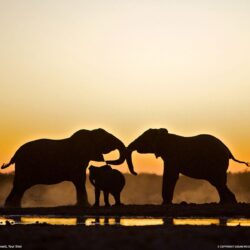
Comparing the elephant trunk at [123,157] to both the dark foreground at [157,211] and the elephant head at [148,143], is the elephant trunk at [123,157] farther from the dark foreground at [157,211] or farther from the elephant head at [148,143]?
the dark foreground at [157,211]

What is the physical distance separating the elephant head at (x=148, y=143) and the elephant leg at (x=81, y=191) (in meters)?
3.12

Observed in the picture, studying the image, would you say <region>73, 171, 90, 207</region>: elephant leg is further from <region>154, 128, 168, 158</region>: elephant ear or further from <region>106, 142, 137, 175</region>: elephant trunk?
<region>154, 128, 168, 158</region>: elephant ear

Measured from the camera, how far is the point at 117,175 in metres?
43.1

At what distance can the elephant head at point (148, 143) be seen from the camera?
1794 inches

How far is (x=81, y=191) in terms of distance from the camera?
1719 inches

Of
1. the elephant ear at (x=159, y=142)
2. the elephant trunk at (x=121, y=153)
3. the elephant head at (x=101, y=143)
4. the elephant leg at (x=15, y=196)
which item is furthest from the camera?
the elephant leg at (x=15, y=196)

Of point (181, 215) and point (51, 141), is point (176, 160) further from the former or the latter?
point (181, 215)
